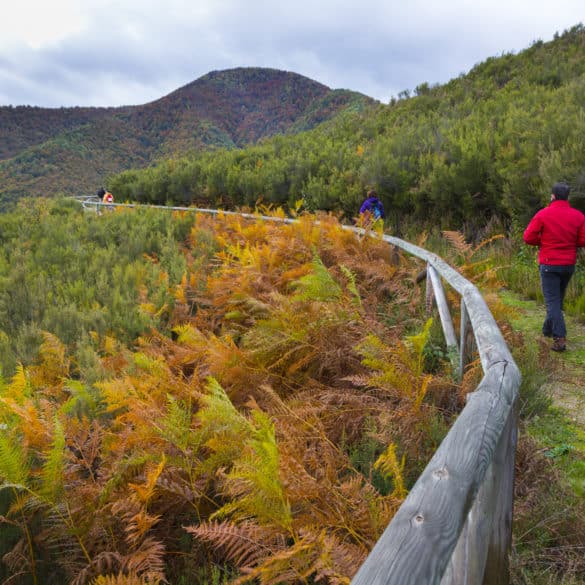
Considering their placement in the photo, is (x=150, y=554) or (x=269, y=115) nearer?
(x=150, y=554)

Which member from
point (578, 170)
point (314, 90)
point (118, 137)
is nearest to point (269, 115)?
point (314, 90)

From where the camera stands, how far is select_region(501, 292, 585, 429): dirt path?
3.81 meters

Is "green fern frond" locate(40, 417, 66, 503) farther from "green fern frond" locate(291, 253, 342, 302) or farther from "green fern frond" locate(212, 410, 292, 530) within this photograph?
"green fern frond" locate(291, 253, 342, 302)

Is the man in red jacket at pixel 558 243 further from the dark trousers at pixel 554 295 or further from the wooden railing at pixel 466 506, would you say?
the wooden railing at pixel 466 506

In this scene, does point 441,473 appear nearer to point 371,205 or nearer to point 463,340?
point 463,340

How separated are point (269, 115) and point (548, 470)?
111 m

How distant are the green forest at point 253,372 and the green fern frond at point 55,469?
1cm

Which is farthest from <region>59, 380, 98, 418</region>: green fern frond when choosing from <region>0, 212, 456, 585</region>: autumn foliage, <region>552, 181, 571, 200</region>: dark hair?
<region>552, 181, 571, 200</region>: dark hair

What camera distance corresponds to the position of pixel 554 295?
17.3 ft

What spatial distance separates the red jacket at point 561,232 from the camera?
5281 mm

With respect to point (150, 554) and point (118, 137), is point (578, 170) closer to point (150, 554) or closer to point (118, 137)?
point (150, 554)

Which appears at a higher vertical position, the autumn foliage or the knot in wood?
the knot in wood

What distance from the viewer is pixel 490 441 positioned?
4.50ft

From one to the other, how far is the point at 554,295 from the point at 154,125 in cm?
10337
